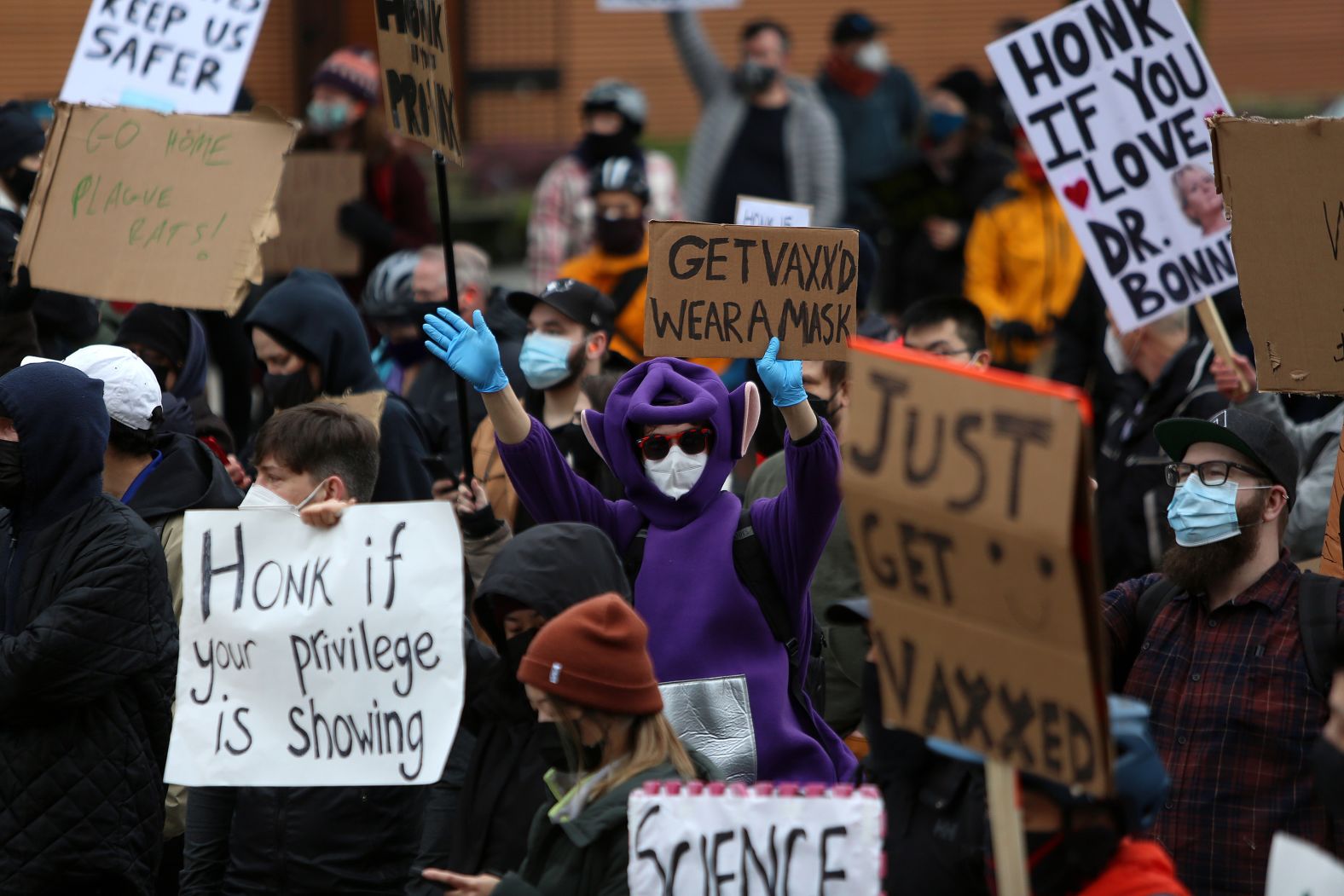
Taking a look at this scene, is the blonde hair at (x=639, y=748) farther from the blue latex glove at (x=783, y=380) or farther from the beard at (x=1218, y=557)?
the beard at (x=1218, y=557)

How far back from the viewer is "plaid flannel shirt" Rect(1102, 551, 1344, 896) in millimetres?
4312

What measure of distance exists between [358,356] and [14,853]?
245cm

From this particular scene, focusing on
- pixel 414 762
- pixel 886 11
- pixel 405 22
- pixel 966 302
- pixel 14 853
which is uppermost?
pixel 886 11

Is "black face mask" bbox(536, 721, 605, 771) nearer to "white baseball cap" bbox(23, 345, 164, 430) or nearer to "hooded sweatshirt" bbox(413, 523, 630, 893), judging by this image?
"hooded sweatshirt" bbox(413, 523, 630, 893)

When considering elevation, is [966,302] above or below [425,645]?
above

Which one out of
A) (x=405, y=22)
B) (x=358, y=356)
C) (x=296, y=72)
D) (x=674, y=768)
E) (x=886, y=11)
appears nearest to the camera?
(x=674, y=768)

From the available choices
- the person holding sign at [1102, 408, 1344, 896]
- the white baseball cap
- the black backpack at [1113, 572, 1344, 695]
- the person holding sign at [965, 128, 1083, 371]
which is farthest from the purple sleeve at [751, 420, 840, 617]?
the person holding sign at [965, 128, 1083, 371]

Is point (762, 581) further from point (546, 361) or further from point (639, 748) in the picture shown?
point (546, 361)

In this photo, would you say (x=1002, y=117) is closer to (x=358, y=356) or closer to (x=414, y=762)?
(x=358, y=356)

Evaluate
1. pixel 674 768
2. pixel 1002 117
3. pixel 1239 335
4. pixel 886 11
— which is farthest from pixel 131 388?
pixel 886 11

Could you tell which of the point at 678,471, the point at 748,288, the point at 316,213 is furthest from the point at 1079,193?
the point at 316,213

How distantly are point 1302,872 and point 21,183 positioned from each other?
5911mm

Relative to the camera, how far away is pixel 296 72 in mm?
17938

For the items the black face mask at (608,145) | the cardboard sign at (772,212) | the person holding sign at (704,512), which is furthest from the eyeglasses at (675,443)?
the black face mask at (608,145)
